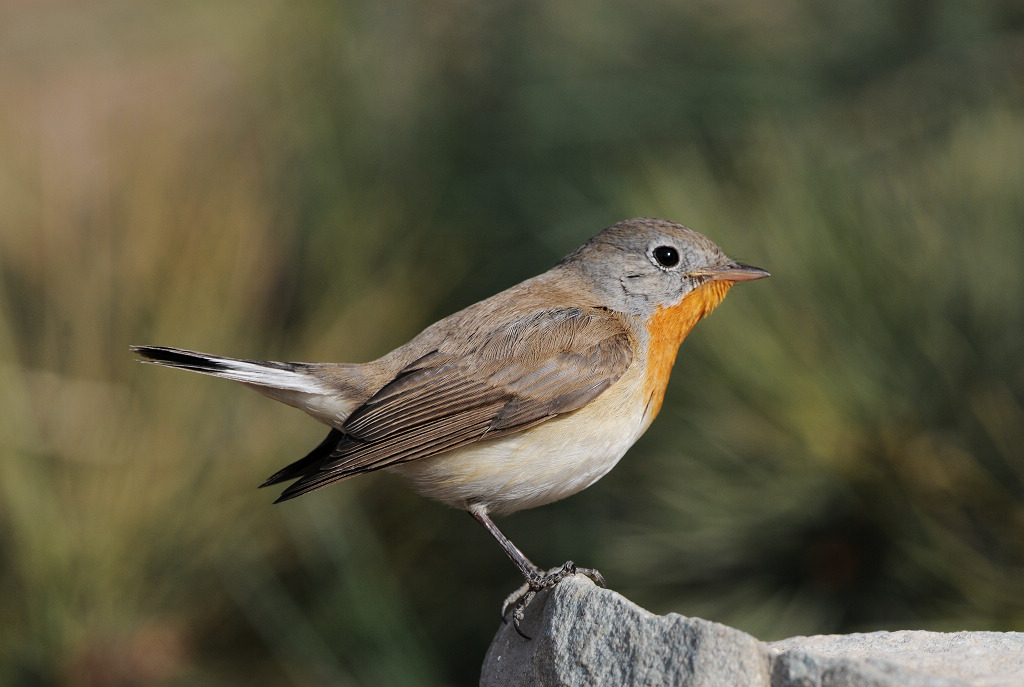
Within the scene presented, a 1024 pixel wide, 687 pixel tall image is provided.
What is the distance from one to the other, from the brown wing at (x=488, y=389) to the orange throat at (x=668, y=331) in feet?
0.34

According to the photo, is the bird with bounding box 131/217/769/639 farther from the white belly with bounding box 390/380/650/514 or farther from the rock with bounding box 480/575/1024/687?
the rock with bounding box 480/575/1024/687

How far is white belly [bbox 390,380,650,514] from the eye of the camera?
10.4 ft

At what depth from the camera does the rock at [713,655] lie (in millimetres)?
1814

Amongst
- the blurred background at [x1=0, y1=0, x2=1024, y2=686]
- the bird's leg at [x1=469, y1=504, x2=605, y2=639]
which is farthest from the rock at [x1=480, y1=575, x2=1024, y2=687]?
the blurred background at [x1=0, y1=0, x2=1024, y2=686]

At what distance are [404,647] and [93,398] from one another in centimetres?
132

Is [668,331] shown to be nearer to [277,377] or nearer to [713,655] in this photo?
[277,377]

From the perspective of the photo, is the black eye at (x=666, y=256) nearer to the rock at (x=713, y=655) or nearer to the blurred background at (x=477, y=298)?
the blurred background at (x=477, y=298)

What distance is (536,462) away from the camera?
10.5 ft

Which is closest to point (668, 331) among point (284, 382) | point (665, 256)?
point (665, 256)

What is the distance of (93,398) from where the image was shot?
3328 mm

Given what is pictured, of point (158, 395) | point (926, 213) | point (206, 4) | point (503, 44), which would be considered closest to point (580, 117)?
point (503, 44)

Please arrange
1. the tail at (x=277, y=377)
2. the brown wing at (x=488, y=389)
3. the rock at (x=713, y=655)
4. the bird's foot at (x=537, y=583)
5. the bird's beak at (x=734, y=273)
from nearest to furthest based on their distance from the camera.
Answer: the rock at (x=713, y=655)
the bird's foot at (x=537, y=583)
the tail at (x=277, y=377)
the brown wing at (x=488, y=389)
the bird's beak at (x=734, y=273)

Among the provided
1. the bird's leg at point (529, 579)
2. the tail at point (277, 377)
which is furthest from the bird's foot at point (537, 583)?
the tail at point (277, 377)

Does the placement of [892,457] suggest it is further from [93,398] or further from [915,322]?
[93,398]
